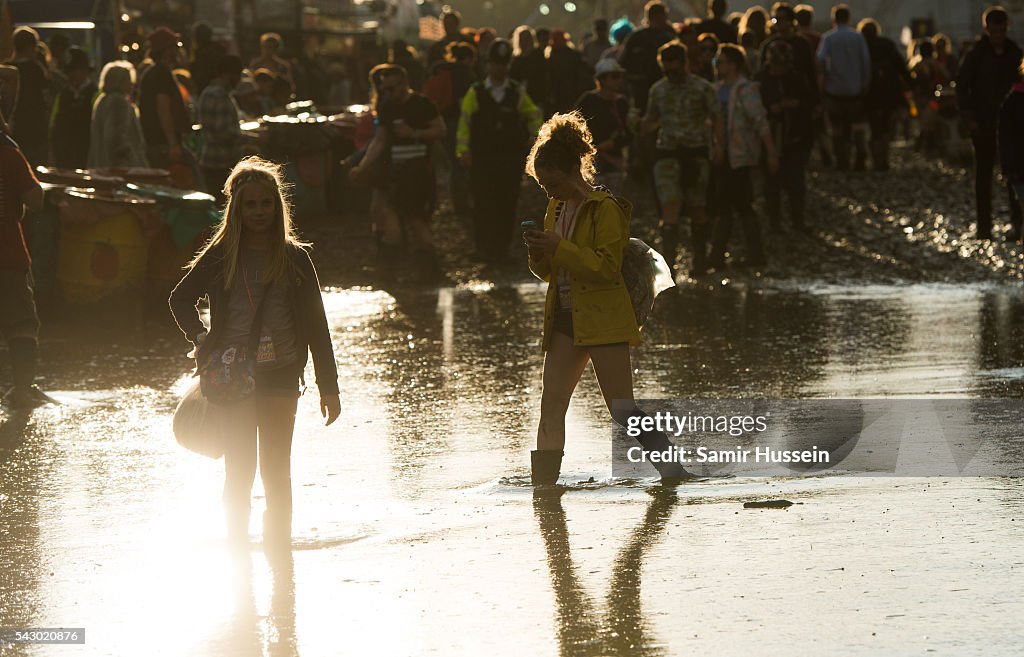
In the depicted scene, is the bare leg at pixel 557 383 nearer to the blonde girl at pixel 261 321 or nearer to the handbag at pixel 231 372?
the blonde girl at pixel 261 321

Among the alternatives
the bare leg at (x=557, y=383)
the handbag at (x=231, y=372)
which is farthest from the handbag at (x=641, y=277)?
the handbag at (x=231, y=372)

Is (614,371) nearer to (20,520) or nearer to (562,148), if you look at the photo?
(562,148)

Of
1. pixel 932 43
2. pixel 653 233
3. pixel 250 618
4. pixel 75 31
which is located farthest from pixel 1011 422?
pixel 932 43

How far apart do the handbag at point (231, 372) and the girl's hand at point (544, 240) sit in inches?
48.4

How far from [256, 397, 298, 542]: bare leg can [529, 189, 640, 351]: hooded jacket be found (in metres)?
1.31

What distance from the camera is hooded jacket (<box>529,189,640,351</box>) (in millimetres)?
7672

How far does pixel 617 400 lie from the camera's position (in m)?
7.98

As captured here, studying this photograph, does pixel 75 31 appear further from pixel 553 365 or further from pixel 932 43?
pixel 553 365

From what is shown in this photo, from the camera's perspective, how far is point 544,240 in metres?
7.57

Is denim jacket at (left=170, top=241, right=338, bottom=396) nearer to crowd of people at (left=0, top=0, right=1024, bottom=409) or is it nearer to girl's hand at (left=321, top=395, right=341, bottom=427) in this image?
girl's hand at (left=321, top=395, right=341, bottom=427)

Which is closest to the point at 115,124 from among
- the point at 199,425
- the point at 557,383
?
the point at 557,383

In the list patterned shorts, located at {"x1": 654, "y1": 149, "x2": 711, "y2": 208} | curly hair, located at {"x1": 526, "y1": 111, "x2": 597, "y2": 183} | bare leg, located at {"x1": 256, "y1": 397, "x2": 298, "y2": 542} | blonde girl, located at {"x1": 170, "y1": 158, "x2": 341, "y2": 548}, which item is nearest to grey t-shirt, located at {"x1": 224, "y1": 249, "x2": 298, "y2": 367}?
blonde girl, located at {"x1": 170, "y1": 158, "x2": 341, "y2": 548}

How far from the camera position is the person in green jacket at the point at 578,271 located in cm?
765

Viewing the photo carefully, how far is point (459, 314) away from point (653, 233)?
15.4 ft
